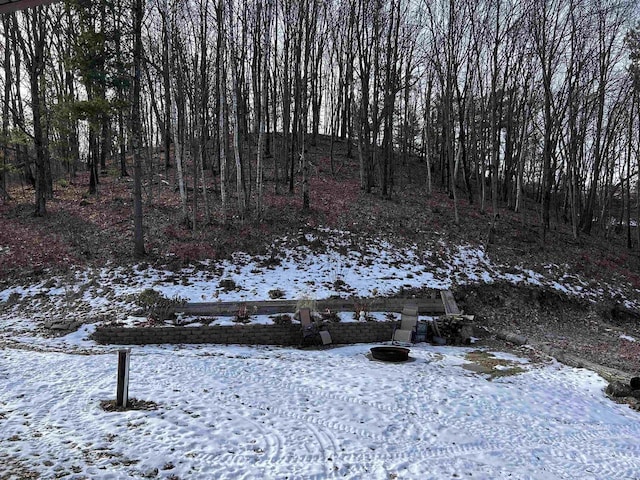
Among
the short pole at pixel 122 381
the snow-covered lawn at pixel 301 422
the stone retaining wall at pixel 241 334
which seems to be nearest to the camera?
the snow-covered lawn at pixel 301 422

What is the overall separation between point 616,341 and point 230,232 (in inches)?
468

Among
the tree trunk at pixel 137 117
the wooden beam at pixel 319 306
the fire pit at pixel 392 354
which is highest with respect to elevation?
the tree trunk at pixel 137 117

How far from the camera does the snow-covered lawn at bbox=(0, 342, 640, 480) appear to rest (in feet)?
13.3

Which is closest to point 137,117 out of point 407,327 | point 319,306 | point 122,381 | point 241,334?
point 241,334

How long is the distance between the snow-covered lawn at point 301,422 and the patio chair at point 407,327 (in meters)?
2.04

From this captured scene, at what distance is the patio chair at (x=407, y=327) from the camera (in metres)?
9.86

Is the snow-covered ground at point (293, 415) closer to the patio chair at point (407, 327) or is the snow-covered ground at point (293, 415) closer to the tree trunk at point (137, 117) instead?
the patio chair at point (407, 327)

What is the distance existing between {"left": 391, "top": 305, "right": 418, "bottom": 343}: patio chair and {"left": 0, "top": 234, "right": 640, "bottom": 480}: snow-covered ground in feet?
1.62

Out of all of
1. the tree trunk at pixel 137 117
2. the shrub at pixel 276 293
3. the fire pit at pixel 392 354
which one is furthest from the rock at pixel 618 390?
the tree trunk at pixel 137 117

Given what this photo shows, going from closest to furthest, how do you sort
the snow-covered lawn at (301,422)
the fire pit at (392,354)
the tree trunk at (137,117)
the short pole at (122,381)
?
the snow-covered lawn at (301,422)
the short pole at (122,381)
the fire pit at (392,354)
the tree trunk at (137,117)

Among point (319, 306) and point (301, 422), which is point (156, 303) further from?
point (301, 422)

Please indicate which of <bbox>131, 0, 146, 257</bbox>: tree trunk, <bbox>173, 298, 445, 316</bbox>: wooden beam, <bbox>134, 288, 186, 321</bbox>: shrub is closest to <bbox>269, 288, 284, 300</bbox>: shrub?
<bbox>173, 298, 445, 316</bbox>: wooden beam

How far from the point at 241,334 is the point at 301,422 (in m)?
4.46

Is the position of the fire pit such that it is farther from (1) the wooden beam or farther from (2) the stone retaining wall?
(1) the wooden beam
